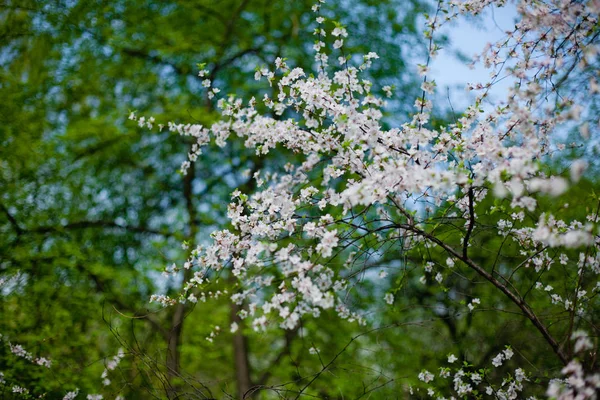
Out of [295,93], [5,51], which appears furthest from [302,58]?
[5,51]

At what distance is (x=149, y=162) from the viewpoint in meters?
7.82

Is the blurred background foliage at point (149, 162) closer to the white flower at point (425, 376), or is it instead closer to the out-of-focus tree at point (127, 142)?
the out-of-focus tree at point (127, 142)

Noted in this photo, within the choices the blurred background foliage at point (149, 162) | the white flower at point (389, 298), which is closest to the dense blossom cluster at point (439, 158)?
the white flower at point (389, 298)

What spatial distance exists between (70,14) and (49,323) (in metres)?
4.68

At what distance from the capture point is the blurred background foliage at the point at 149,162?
6863mm

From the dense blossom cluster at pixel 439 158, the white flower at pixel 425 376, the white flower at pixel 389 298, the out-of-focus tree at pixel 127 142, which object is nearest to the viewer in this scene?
the dense blossom cluster at pixel 439 158

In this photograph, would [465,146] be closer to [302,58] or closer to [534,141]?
[534,141]

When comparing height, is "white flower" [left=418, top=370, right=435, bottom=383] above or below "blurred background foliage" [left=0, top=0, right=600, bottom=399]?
below

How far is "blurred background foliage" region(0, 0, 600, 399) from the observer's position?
22.5 feet

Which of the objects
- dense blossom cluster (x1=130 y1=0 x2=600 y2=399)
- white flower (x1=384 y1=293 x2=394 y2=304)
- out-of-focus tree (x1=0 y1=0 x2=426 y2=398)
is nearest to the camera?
dense blossom cluster (x1=130 y1=0 x2=600 y2=399)

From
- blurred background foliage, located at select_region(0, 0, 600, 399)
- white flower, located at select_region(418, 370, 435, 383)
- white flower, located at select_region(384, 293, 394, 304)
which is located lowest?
white flower, located at select_region(418, 370, 435, 383)

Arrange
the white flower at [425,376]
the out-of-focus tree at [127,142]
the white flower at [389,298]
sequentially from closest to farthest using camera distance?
the white flower at [389,298] < the white flower at [425,376] < the out-of-focus tree at [127,142]

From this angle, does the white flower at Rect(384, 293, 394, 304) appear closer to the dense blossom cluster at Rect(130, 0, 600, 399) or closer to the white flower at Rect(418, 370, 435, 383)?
the dense blossom cluster at Rect(130, 0, 600, 399)

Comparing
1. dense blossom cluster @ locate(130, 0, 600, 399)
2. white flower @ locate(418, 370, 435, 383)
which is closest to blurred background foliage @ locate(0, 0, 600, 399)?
white flower @ locate(418, 370, 435, 383)
